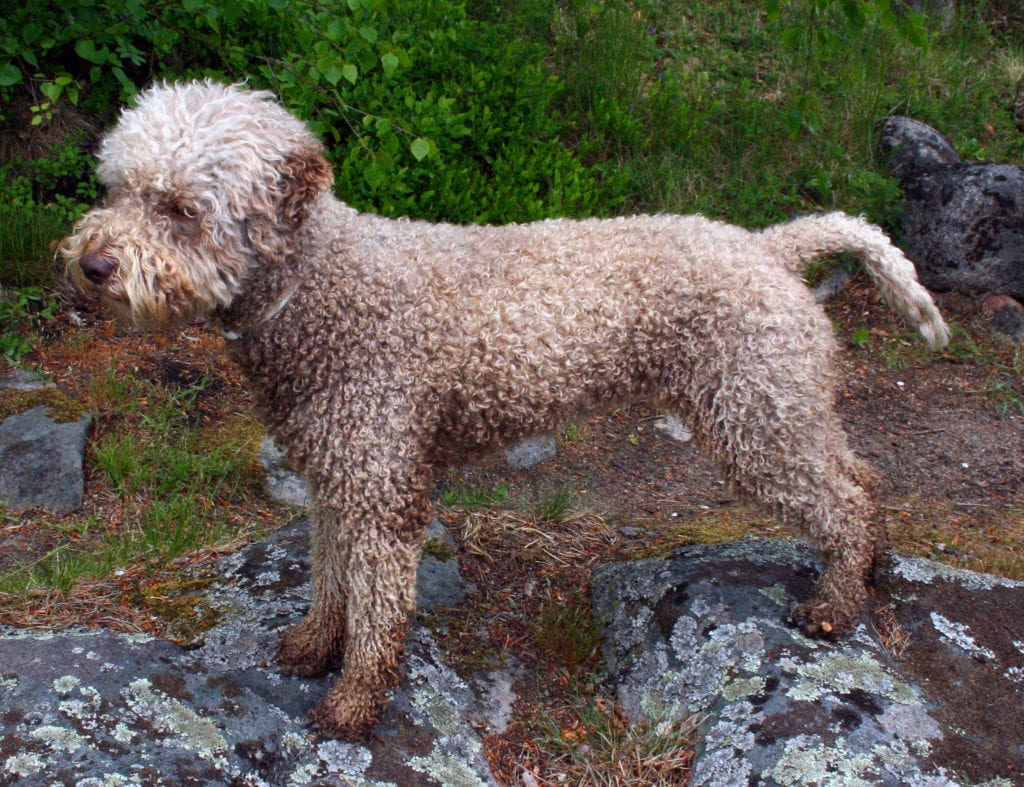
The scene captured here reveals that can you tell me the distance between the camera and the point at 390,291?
2.74 metres

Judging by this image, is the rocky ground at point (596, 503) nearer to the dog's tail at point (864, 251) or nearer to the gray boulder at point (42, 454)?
the gray boulder at point (42, 454)

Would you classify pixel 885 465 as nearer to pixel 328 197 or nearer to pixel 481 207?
pixel 481 207

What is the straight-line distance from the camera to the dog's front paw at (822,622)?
316 cm

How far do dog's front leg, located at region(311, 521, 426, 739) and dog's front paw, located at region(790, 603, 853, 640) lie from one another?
1.27 m

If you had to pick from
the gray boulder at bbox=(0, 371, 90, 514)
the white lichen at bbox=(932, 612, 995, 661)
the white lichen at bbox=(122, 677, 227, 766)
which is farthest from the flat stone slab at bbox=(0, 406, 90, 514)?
the white lichen at bbox=(932, 612, 995, 661)

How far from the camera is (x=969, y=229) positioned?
5750mm

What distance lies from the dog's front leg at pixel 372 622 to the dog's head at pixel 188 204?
796 mm

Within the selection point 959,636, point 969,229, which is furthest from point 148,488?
point 969,229

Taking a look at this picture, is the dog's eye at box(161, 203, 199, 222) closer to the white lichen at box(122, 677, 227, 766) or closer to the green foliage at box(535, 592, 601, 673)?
the white lichen at box(122, 677, 227, 766)

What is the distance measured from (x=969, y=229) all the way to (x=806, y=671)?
148 inches

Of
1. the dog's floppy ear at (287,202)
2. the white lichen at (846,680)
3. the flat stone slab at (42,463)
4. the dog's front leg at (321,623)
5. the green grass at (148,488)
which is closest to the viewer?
the dog's floppy ear at (287,202)

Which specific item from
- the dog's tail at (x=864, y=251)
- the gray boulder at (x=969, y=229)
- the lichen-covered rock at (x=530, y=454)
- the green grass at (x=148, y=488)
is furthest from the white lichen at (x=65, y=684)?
the gray boulder at (x=969, y=229)

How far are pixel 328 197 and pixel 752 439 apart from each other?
4.70ft

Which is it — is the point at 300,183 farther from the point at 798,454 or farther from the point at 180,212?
the point at 798,454
